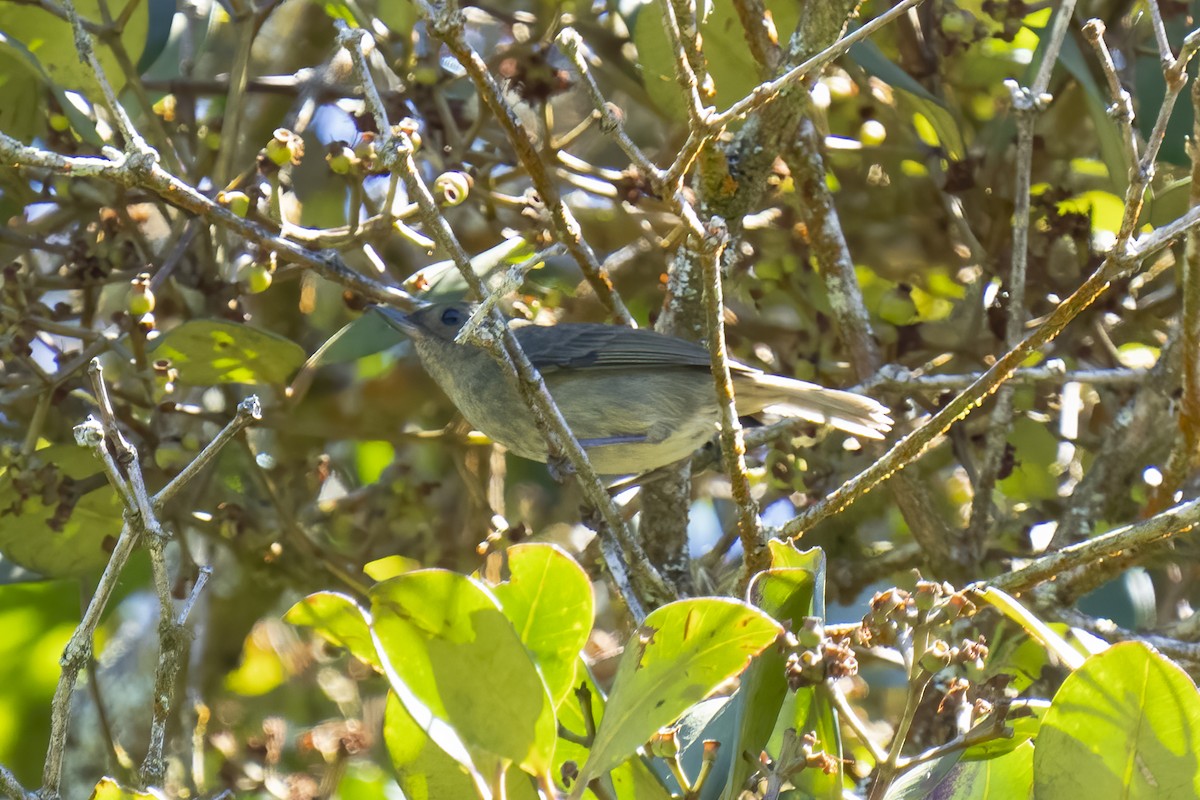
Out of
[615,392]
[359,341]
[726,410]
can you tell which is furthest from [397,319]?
[726,410]

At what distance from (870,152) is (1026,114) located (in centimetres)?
116

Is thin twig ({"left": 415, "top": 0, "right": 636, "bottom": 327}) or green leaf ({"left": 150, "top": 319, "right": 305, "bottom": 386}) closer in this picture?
thin twig ({"left": 415, "top": 0, "right": 636, "bottom": 327})

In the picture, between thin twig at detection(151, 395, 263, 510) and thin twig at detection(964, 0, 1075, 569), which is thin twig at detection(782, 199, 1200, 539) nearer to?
thin twig at detection(964, 0, 1075, 569)

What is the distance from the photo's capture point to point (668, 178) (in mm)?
2164

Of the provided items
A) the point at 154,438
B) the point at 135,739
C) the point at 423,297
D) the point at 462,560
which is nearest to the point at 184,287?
the point at 154,438

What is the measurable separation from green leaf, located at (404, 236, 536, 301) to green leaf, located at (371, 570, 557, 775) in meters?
2.01

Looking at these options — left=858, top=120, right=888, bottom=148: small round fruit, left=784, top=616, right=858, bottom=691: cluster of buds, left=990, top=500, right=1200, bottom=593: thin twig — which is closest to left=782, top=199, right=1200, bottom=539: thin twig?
left=990, top=500, right=1200, bottom=593: thin twig

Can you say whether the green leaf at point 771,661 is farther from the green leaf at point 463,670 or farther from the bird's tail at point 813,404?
the bird's tail at point 813,404

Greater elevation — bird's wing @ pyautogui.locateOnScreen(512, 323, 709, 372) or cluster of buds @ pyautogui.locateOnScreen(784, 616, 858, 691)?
bird's wing @ pyautogui.locateOnScreen(512, 323, 709, 372)

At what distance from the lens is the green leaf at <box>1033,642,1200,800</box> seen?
1.65 m

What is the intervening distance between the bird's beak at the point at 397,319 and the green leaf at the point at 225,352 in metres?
0.30

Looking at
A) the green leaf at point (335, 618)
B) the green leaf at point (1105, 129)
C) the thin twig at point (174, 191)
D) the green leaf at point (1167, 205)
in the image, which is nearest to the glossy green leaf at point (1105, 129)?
the green leaf at point (1105, 129)

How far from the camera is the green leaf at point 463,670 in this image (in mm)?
1677

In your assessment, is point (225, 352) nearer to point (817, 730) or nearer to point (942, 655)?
point (817, 730)
